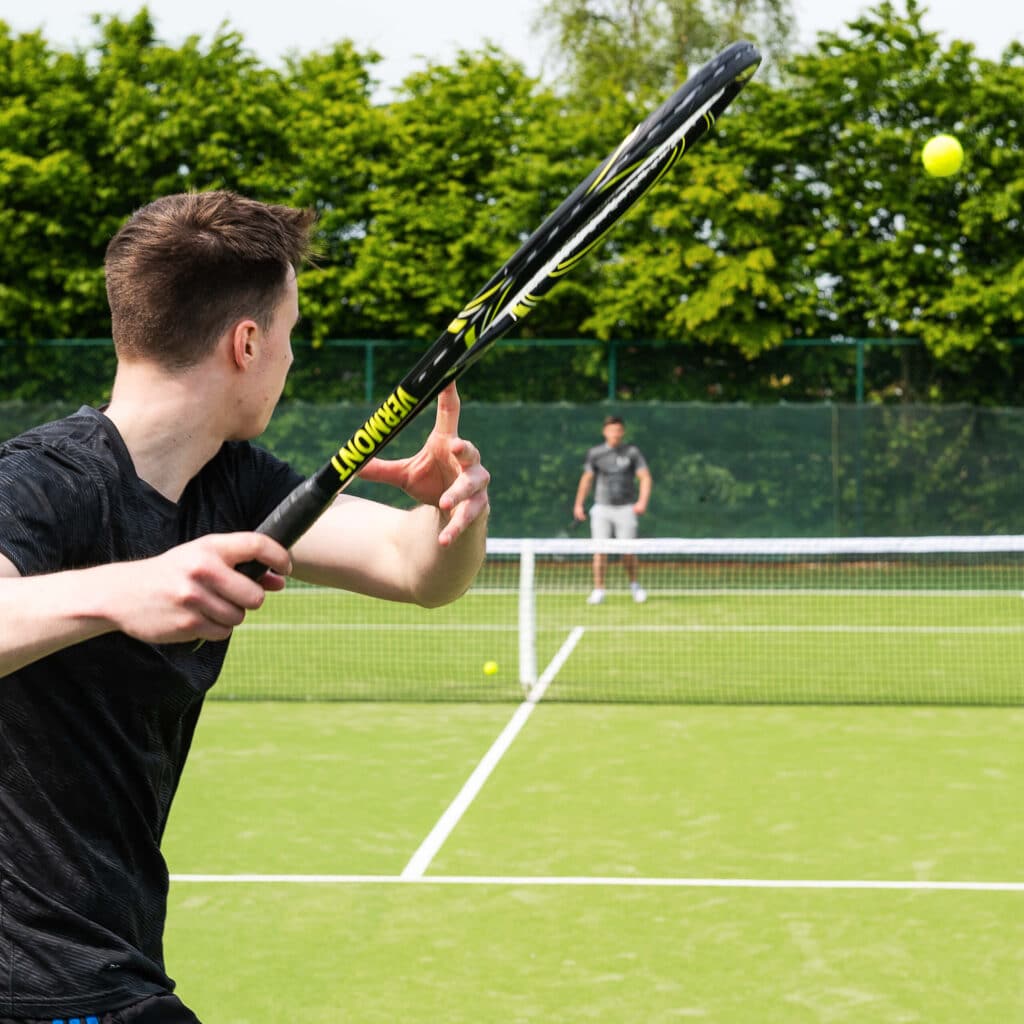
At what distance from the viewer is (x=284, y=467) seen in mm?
2611

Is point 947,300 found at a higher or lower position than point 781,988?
higher

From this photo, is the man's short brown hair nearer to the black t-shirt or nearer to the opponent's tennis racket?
the black t-shirt

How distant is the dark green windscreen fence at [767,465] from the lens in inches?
674

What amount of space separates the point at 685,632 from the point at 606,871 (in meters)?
6.98

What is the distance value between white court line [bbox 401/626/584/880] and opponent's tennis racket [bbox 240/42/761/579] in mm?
4072

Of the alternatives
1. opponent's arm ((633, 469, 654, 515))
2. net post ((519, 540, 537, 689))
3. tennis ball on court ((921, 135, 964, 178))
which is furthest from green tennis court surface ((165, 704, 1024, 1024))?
tennis ball on court ((921, 135, 964, 178))

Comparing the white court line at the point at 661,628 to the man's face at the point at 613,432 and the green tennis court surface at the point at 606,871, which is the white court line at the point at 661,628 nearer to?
the man's face at the point at 613,432

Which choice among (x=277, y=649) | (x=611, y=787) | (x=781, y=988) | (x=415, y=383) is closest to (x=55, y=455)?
(x=415, y=383)

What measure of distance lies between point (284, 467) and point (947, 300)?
16435mm

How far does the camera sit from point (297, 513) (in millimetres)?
2006

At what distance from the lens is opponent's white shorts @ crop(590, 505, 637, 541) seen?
Result: 49.8 ft

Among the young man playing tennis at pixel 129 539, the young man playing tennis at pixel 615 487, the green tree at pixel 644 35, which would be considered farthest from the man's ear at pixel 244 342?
the green tree at pixel 644 35

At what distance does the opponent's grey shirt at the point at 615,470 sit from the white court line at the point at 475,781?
13.2 ft

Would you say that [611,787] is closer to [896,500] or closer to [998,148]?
[896,500]
